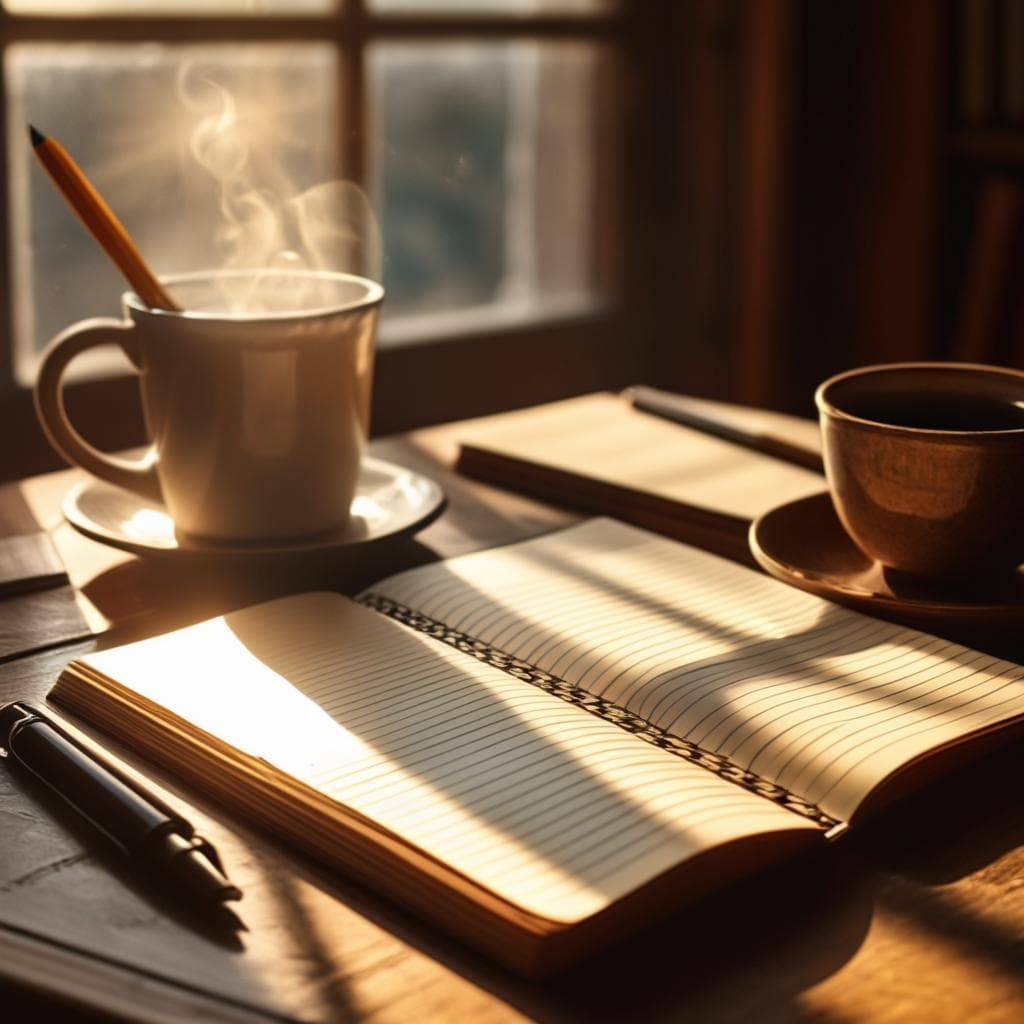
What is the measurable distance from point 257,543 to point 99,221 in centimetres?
20

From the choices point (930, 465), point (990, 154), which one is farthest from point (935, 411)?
point (990, 154)

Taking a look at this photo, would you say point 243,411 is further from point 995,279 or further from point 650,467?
point 995,279

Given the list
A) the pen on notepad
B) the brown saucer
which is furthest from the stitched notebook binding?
the pen on notepad

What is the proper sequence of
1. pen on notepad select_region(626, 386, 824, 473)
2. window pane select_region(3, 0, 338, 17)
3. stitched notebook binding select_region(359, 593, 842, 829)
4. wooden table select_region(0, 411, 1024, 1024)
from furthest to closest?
window pane select_region(3, 0, 338, 17)
pen on notepad select_region(626, 386, 824, 473)
stitched notebook binding select_region(359, 593, 842, 829)
wooden table select_region(0, 411, 1024, 1024)

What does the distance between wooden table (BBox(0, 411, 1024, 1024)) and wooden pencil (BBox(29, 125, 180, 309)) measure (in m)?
0.32

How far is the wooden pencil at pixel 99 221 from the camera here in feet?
2.44

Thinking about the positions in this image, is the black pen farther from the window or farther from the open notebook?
the window

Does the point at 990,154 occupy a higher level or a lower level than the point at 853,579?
higher

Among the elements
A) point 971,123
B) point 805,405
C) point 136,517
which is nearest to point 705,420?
point 136,517

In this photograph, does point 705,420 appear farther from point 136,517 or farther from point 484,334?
point 484,334

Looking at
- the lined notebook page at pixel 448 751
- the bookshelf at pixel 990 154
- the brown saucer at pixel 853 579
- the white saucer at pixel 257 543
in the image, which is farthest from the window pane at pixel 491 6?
the lined notebook page at pixel 448 751

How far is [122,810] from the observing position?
49cm

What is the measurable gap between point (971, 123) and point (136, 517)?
4.93ft

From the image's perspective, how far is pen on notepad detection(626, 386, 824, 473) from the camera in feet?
3.07
